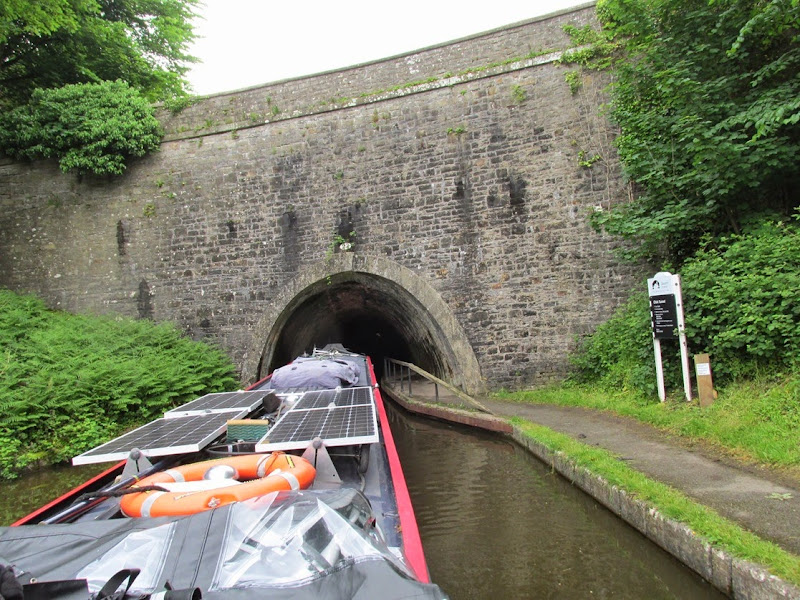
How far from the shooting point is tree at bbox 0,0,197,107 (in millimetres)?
9784

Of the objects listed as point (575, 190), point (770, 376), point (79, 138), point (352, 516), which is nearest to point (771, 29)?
point (575, 190)

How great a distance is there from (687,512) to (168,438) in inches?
134

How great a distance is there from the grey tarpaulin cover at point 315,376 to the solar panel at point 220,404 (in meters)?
0.48

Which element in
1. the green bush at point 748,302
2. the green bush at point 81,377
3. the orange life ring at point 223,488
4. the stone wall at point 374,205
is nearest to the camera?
the orange life ring at point 223,488

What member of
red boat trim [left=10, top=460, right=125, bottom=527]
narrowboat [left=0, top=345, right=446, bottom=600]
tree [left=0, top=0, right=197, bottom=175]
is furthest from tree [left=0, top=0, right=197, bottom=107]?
narrowboat [left=0, top=345, right=446, bottom=600]

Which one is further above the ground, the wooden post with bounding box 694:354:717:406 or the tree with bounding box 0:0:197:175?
the tree with bounding box 0:0:197:175

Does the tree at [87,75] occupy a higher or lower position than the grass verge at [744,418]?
higher

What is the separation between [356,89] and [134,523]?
909 centimetres

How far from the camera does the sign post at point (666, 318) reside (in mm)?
5969

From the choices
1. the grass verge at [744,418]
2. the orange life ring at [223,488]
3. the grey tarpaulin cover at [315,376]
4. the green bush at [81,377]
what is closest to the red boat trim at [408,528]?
the orange life ring at [223,488]

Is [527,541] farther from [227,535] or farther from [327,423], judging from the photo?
[227,535]

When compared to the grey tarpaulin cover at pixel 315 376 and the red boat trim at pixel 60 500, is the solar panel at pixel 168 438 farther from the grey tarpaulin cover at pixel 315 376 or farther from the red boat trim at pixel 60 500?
the grey tarpaulin cover at pixel 315 376

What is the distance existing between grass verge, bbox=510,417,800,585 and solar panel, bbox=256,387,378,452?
6.74 feet

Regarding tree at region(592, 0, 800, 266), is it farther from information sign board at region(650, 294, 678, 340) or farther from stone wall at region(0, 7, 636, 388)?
stone wall at region(0, 7, 636, 388)
